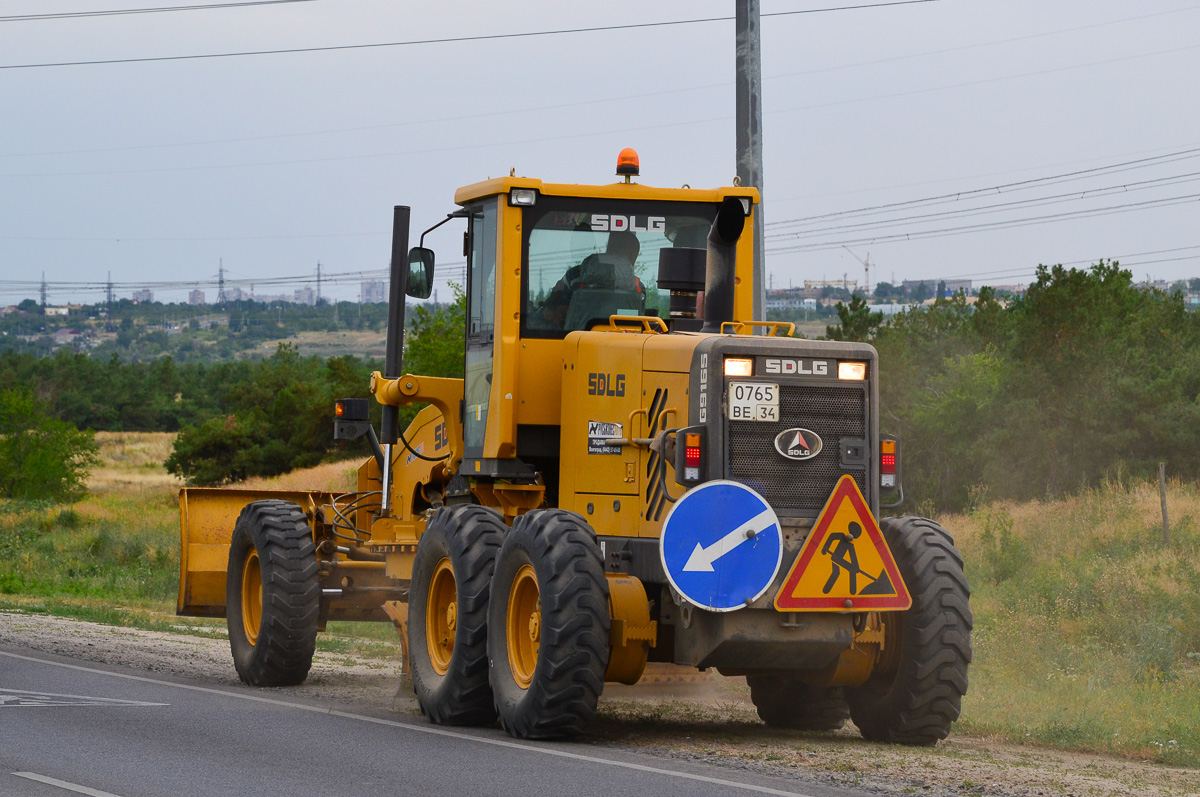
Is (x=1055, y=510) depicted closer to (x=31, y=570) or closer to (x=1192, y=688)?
(x=1192, y=688)

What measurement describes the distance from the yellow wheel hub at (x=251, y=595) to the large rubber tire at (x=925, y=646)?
6.27 meters

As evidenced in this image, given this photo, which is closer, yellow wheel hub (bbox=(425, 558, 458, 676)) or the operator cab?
yellow wheel hub (bbox=(425, 558, 458, 676))

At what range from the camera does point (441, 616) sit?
11.2 m

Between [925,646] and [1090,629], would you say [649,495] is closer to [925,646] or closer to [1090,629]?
[925,646]

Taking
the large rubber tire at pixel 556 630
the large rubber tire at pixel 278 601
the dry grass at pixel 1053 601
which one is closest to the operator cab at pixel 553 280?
the large rubber tire at pixel 556 630

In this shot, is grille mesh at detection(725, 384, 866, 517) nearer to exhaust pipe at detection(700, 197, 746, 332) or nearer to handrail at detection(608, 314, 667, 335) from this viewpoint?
exhaust pipe at detection(700, 197, 746, 332)

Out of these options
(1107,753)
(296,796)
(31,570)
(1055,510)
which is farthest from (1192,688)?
(31,570)

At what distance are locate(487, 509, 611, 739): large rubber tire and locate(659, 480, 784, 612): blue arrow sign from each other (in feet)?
1.71

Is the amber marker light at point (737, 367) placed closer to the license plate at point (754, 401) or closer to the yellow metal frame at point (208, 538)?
the license plate at point (754, 401)

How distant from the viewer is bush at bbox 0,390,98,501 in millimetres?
52125

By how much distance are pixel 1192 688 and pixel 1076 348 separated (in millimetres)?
24398

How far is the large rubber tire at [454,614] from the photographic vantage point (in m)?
10.3

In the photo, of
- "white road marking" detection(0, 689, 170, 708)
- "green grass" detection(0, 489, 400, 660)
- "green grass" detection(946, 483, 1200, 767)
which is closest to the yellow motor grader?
"green grass" detection(946, 483, 1200, 767)

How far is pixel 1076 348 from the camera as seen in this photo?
37.2m
